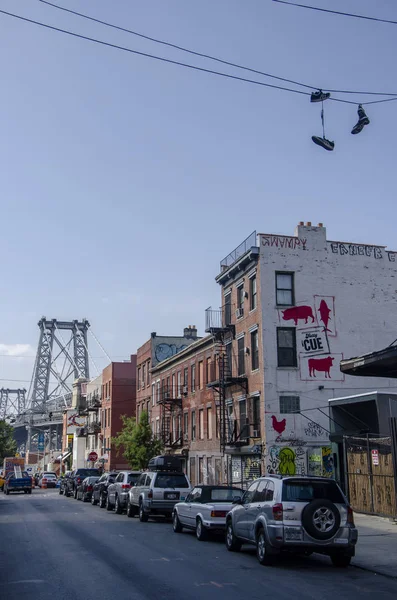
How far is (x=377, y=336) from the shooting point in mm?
37875

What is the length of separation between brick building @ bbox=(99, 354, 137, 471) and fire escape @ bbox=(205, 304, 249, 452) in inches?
1097

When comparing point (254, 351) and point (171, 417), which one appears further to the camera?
point (171, 417)

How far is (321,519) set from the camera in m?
13.7

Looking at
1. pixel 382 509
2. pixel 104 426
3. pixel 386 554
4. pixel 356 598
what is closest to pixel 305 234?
pixel 382 509

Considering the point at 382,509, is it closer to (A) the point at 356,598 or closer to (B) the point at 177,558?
(B) the point at 177,558

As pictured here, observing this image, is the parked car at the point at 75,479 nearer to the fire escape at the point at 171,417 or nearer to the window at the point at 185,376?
the fire escape at the point at 171,417

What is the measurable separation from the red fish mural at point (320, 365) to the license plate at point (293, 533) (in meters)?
22.9

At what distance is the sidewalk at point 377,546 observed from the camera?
45.7 feet

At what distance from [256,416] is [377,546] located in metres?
19.4

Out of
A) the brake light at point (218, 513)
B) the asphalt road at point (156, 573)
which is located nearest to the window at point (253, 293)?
the asphalt road at point (156, 573)

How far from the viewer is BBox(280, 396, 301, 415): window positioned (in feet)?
116

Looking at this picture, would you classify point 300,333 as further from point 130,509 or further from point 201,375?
point 130,509

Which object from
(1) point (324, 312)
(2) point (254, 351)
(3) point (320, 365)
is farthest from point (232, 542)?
(1) point (324, 312)

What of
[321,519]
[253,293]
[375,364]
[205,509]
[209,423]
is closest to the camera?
[321,519]
